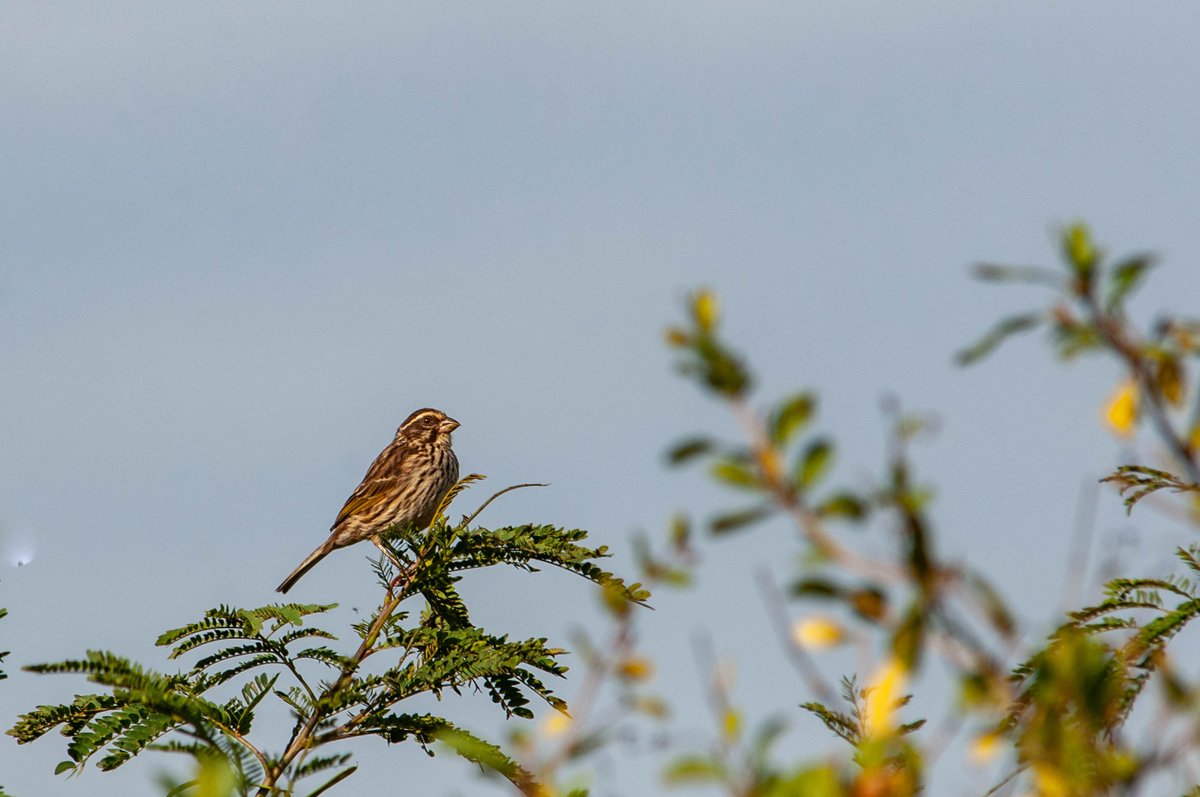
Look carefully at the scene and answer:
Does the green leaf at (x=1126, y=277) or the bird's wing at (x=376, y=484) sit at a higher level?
the bird's wing at (x=376, y=484)

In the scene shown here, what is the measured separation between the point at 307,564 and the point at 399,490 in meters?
1.58

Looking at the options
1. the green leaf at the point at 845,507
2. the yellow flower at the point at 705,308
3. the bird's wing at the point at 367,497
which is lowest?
the green leaf at the point at 845,507

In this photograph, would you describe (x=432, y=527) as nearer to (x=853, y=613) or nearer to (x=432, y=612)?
(x=432, y=612)

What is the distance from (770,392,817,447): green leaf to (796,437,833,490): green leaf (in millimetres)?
33

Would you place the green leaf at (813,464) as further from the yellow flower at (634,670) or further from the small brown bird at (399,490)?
the small brown bird at (399,490)

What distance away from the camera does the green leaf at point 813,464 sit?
1749 millimetres

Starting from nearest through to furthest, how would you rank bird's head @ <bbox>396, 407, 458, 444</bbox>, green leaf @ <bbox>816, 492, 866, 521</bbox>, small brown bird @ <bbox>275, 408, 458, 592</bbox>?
green leaf @ <bbox>816, 492, 866, 521</bbox>
small brown bird @ <bbox>275, 408, 458, 592</bbox>
bird's head @ <bbox>396, 407, 458, 444</bbox>

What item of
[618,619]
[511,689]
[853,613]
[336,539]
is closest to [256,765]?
[511,689]

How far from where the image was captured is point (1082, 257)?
1876mm

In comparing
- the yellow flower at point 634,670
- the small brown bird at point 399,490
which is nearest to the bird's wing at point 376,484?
the small brown bird at point 399,490

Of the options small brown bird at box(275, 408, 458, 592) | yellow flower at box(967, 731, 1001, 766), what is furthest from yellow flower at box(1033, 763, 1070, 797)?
small brown bird at box(275, 408, 458, 592)

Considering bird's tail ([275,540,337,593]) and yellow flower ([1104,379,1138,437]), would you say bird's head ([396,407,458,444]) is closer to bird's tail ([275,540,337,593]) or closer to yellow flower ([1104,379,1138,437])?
bird's tail ([275,540,337,593])

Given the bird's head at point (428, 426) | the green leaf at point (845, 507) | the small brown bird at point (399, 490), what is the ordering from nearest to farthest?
the green leaf at point (845, 507), the small brown bird at point (399, 490), the bird's head at point (428, 426)

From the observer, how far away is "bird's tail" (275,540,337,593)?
1453 centimetres
